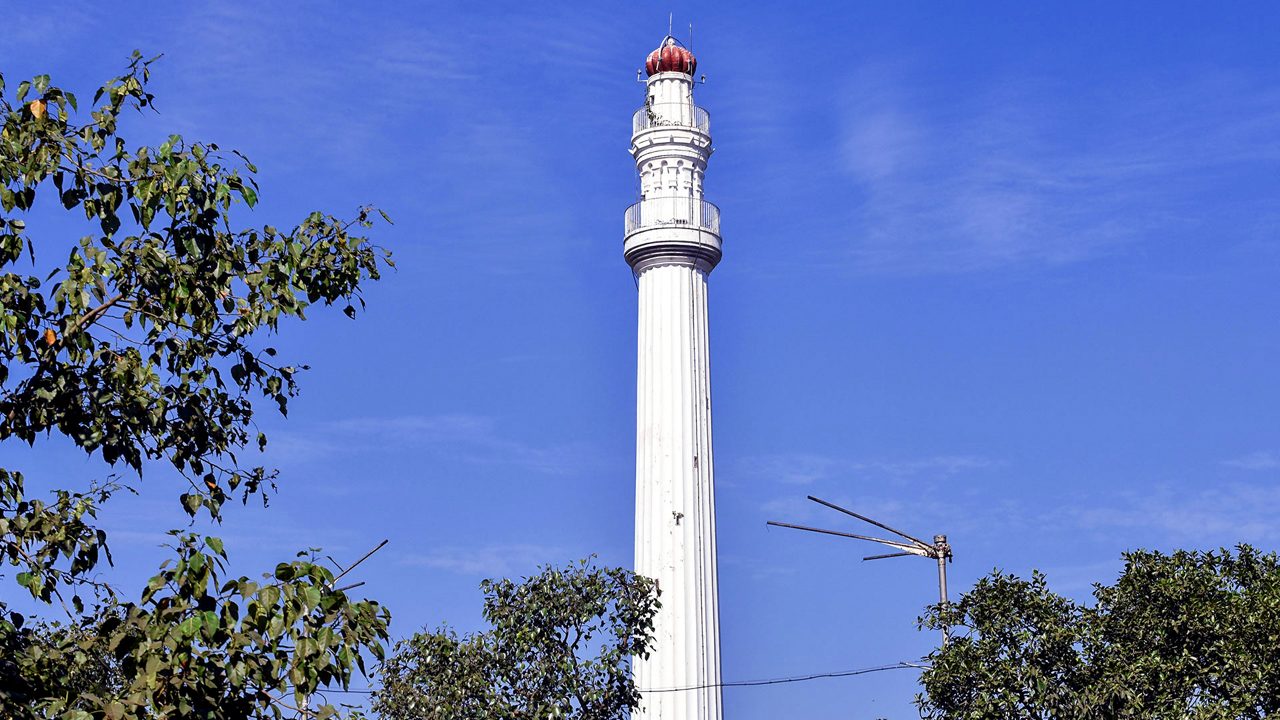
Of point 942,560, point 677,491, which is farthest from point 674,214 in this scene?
point 942,560

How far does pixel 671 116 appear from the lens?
61594 millimetres

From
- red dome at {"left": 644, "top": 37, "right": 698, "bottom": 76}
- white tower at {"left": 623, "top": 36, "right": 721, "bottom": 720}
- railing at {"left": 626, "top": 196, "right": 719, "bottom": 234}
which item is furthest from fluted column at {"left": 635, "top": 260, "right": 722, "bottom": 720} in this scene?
red dome at {"left": 644, "top": 37, "right": 698, "bottom": 76}

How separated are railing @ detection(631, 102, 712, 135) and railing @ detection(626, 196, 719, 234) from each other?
2800 mm

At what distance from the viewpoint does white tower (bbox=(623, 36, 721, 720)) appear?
55.9m

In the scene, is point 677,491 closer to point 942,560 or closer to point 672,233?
point 672,233

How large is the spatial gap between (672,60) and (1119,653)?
3337cm

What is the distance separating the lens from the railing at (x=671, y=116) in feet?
202

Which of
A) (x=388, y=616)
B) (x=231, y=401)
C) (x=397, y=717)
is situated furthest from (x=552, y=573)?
(x=388, y=616)

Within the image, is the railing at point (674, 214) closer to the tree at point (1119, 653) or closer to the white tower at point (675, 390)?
the white tower at point (675, 390)

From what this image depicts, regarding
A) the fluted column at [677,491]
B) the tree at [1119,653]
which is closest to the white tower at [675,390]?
the fluted column at [677,491]

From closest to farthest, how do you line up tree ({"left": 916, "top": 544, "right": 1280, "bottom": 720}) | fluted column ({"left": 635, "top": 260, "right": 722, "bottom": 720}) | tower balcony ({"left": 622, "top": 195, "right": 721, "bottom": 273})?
tree ({"left": 916, "top": 544, "right": 1280, "bottom": 720})
fluted column ({"left": 635, "top": 260, "right": 722, "bottom": 720})
tower balcony ({"left": 622, "top": 195, "right": 721, "bottom": 273})

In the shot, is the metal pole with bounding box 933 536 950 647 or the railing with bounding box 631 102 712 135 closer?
the metal pole with bounding box 933 536 950 647

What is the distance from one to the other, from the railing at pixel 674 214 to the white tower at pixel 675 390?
4cm

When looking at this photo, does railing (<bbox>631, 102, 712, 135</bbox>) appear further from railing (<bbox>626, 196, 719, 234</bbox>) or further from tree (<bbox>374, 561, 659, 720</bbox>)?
tree (<bbox>374, 561, 659, 720</bbox>)
